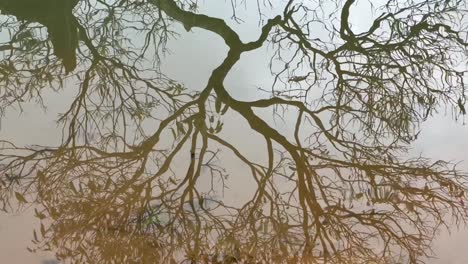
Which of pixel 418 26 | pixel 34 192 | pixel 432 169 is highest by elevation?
pixel 418 26

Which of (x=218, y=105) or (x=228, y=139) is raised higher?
(x=218, y=105)

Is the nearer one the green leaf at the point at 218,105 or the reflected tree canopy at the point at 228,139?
the reflected tree canopy at the point at 228,139

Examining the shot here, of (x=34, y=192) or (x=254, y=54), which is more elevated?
(x=254, y=54)

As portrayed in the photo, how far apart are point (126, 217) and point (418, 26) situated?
1477 mm

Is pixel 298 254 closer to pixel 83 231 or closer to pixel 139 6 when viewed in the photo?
pixel 83 231

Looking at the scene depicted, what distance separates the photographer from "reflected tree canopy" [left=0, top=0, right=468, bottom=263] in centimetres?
187

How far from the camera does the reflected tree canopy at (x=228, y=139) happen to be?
187 cm

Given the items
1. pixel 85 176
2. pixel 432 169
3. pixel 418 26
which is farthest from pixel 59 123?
pixel 418 26

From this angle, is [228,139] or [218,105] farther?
[218,105]

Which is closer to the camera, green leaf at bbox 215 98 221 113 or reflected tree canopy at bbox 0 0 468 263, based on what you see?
reflected tree canopy at bbox 0 0 468 263

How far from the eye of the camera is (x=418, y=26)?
8.39 ft

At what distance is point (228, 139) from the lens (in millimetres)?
2193

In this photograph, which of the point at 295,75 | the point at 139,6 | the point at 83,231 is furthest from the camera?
the point at 139,6

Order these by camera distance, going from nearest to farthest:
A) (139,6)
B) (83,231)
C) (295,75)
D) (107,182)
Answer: (83,231)
(107,182)
(295,75)
(139,6)
